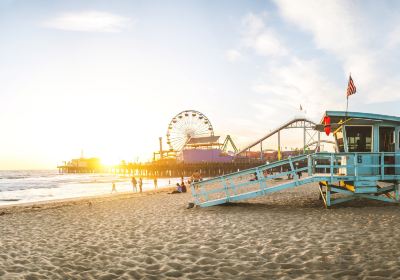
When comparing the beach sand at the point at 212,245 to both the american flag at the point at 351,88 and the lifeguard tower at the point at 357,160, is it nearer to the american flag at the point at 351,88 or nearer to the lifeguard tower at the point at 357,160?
the lifeguard tower at the point at 357,160

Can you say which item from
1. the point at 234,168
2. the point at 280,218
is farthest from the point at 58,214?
the point at 234,168

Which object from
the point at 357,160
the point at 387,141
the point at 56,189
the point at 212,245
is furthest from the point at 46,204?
the point at 56,189

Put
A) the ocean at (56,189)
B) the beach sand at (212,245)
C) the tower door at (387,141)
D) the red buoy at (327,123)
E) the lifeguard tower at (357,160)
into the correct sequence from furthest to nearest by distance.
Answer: the ocean at (56,189) < the red buoy at (327,123) < the tower door at (387,141) < the lifeguard tower at (357,160) < the beach sand at (212,245)

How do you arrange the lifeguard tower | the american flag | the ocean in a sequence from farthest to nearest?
the ocean
the american flag
the lifeguard tower

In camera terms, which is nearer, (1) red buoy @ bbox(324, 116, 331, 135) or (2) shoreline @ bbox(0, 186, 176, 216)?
(1) red buoy @ bbox(324, 116, 331, 135)

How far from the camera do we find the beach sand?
5.64 metres

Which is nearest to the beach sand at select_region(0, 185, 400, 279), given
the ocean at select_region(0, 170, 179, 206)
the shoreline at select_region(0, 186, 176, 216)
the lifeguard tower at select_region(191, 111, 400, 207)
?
the lifeguard tower at select_region(191, 111, 400, 207)

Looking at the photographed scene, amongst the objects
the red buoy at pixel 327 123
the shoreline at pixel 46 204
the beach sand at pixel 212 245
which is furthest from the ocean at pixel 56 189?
the red buoy at pixel 327 123

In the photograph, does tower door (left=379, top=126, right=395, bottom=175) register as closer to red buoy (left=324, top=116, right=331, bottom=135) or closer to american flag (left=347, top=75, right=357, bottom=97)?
red buoy (left=324, top=116, right=331, bottom=135)

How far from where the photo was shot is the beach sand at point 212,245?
18.5ft

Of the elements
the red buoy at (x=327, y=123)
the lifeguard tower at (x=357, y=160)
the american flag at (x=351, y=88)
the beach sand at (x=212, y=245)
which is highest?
the american flag at (x=351, y=88)

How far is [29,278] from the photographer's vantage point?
5.62 m

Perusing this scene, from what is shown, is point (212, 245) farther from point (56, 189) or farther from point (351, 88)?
point (56, 189)

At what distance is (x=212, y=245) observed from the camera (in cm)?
732
